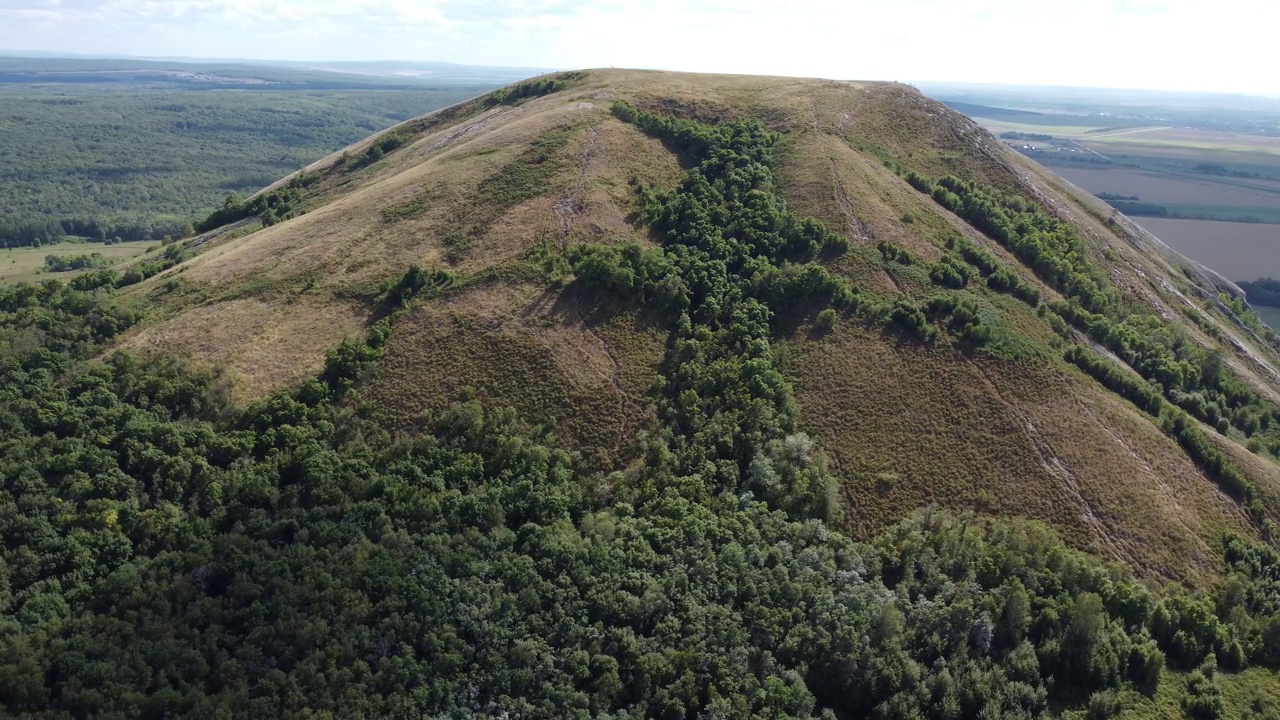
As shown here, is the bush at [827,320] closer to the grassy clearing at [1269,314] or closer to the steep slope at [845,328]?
the steep slope at [845,328]

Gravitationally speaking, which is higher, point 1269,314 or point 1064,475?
point 1064,475

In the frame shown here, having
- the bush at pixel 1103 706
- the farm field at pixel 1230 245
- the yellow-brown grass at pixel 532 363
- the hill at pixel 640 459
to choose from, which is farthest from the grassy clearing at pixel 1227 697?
the farm field at pixel 1230 245

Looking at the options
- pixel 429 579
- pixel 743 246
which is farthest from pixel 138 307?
pixel 743 246

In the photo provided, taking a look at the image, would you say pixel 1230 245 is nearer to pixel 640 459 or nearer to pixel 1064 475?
pixel 1064 475

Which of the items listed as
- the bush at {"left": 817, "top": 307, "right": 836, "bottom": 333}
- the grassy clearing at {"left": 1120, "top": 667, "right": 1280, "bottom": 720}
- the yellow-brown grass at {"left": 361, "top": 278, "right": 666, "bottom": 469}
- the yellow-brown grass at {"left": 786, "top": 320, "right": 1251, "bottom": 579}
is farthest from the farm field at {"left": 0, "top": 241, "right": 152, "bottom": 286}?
the grassy clearing at {"left": 1120, "top": 667, "right": 1280, "bottom": 720}

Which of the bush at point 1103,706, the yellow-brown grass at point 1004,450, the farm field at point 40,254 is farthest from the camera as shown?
the farm field at point 40,254

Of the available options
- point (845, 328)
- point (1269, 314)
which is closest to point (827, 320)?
point (845, 328)

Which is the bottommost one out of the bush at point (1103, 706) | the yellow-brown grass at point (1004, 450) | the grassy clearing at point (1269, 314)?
the bush at point (1103, 706)
